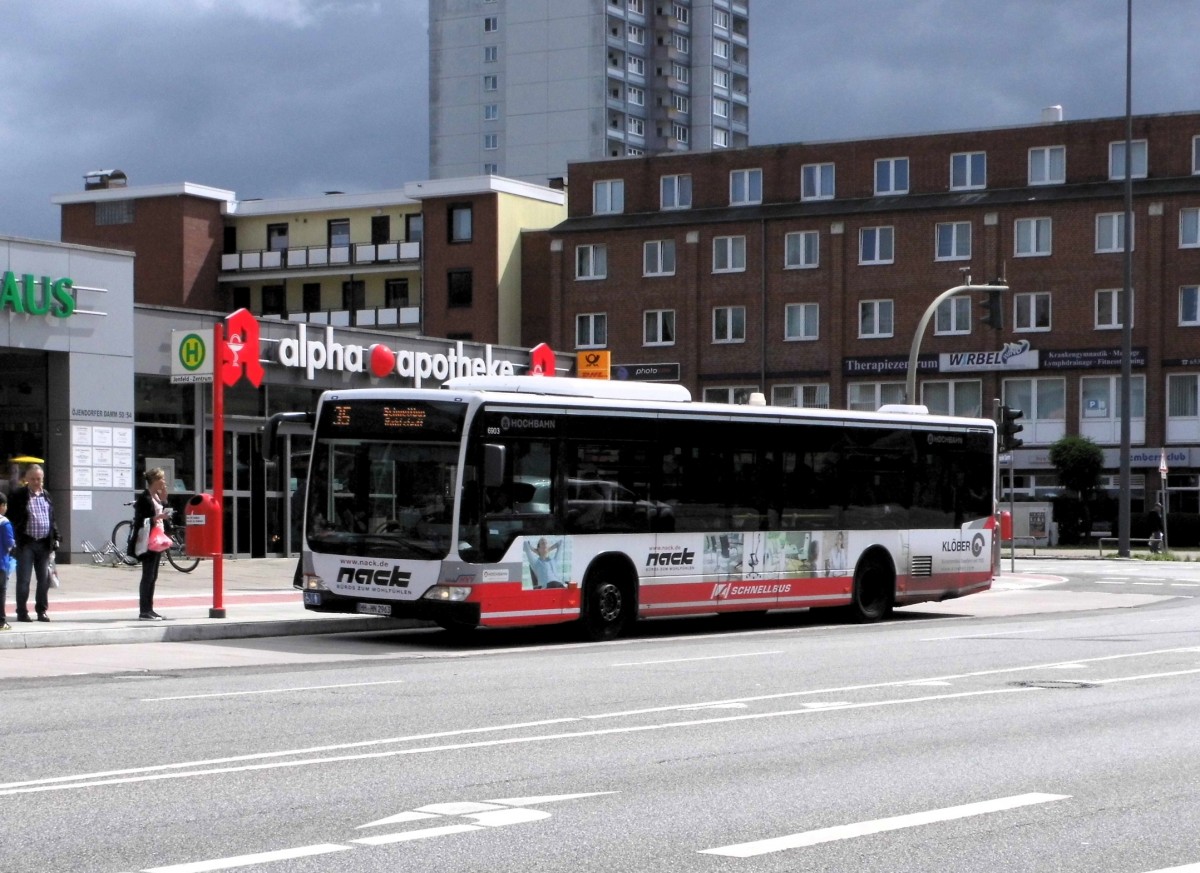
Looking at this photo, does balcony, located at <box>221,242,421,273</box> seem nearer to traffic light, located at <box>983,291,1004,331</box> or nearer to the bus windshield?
traffic light, located at <box>983,291,1004,331</box>

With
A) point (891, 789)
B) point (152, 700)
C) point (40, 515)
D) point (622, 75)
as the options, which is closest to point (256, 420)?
point (40, 515)

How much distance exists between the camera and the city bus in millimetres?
19031

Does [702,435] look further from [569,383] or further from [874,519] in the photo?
[874,519]

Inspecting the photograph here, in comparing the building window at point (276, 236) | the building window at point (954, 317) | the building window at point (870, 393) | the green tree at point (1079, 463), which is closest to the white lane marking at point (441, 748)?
the green tree at point (1079, 463)

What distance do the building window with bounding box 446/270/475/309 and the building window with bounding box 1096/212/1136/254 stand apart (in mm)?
26232

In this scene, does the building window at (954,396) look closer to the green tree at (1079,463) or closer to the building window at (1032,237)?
the building window at (1032,237)

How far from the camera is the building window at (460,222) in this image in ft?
253

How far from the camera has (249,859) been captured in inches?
279

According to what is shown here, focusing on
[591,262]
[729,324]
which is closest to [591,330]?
[591,262]

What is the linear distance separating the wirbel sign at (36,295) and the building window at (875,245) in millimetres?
46148

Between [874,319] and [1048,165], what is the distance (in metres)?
8.97

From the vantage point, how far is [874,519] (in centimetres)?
2458

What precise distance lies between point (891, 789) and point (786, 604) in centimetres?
1417

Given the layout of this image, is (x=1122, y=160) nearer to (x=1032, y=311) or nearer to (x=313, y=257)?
(x=1032, y=311)
